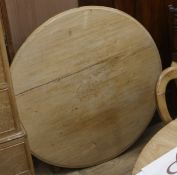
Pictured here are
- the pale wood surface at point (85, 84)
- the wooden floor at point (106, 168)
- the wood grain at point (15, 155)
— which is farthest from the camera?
the wooden floor at point (106, 168)

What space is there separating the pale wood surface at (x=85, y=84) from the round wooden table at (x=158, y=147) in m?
0.85

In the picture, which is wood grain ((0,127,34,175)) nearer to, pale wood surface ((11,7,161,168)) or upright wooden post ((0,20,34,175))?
upright wooden post ((0,20,34,175))

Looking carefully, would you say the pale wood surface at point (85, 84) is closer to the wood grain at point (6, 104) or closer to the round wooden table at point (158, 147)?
the wood grain at point (6, 104)

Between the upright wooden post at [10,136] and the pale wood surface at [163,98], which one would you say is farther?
the upright wooden post at [10,136]

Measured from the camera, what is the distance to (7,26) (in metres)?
1.81

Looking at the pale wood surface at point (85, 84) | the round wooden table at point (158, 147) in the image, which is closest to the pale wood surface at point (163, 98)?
the round wooden table at point (158, 147)

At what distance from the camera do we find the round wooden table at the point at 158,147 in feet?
3.31

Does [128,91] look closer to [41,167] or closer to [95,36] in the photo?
[95,36]

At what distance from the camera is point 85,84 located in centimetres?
195

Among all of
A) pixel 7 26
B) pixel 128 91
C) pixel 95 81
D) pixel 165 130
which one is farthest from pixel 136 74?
pixel 165 130

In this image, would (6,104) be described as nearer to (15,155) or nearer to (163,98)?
(15,155)

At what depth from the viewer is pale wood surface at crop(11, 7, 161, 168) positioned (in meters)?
1.78

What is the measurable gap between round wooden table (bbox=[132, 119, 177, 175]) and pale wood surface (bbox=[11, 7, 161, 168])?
0.85 meters

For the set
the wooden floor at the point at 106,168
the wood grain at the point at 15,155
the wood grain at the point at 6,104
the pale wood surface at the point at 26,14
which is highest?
the pale wood surface at the point at 26,14
